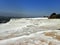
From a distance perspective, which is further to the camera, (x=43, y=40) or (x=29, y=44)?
(x=43, y=40)

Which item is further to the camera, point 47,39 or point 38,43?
point 47,39

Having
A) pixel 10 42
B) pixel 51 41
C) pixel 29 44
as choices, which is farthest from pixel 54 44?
pixel 10 42

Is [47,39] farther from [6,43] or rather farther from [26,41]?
[6,43]

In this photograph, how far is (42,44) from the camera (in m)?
2.48

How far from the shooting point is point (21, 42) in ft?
8.38

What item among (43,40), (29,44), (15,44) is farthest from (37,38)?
(15,44)

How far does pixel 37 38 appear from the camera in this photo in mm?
2783

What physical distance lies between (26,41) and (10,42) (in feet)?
1.08

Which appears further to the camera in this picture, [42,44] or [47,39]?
[47,39]

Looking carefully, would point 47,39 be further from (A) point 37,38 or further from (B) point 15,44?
(B) point 15,44

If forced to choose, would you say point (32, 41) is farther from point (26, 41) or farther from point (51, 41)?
point (51, 41)

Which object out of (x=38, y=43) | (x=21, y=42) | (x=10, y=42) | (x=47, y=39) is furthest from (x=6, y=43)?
(x=47, y=39)

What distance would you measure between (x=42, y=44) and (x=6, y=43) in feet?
2.37

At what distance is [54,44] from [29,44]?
49 cm
